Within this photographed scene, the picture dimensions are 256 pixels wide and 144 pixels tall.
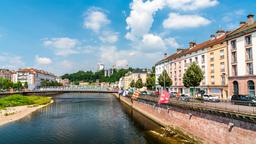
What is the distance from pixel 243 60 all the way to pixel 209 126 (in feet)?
105

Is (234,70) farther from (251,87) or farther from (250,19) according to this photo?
(250,19)

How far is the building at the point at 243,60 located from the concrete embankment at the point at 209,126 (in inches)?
861

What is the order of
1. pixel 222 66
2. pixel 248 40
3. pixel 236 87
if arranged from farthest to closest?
pixel 222 66, pixel 236 87, pixel 248 40

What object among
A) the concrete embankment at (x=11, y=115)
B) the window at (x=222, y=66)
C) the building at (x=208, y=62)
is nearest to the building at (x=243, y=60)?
the building at (x=208, y=62)

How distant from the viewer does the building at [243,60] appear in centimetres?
5399

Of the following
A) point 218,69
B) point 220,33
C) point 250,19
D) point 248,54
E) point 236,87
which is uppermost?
point 250,19

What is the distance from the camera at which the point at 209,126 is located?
103 feet

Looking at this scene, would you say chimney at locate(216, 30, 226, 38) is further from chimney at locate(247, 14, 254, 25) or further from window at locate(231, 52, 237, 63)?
window at locate(231, 52, 237, 63)

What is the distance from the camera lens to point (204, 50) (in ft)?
250

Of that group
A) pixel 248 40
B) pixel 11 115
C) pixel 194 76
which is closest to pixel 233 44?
pixel 248 40

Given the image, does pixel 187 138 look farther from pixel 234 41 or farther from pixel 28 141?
pixel 234 41

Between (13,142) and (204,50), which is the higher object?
(204,50)

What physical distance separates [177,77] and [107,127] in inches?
1950

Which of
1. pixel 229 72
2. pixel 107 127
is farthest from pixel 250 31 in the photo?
pixel 107 127
